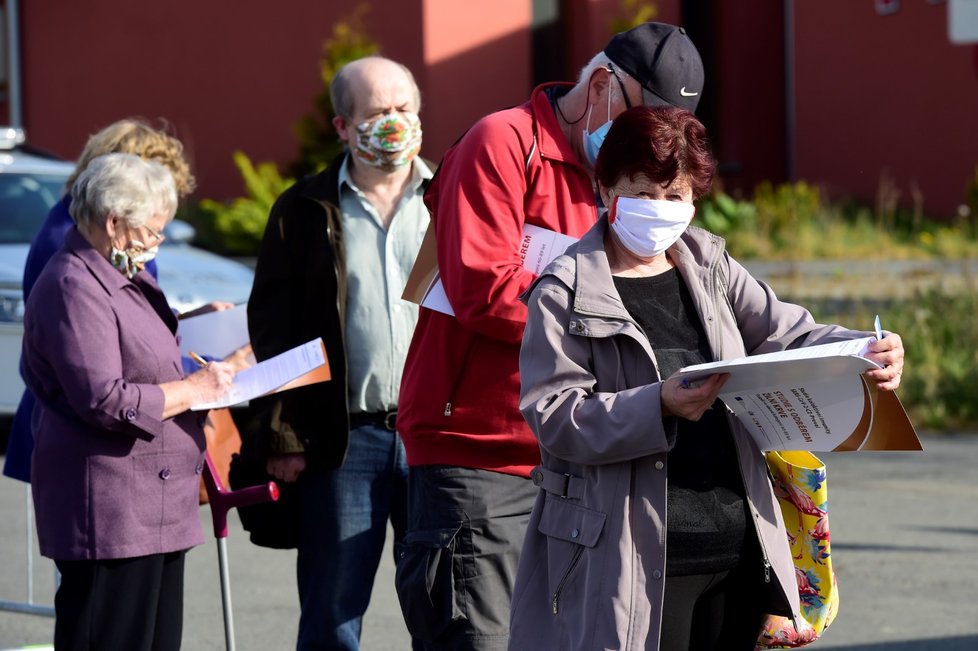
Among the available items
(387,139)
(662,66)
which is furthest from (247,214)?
(662,66)

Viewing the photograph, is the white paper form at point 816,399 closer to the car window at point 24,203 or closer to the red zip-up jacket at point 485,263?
the red zip-up jacket at point 485,263

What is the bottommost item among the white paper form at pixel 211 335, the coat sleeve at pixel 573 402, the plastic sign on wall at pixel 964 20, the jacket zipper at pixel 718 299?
the white paper form at pixel 211 335

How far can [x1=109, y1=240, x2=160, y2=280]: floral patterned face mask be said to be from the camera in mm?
3857

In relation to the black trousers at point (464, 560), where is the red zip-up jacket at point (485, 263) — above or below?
above

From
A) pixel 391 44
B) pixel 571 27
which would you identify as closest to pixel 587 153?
pixel 391 44

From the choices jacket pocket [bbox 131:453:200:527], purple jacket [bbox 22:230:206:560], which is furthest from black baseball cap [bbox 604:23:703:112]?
jacket pocket [bbox 131:453:200:527]

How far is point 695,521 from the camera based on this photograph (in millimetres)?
2959

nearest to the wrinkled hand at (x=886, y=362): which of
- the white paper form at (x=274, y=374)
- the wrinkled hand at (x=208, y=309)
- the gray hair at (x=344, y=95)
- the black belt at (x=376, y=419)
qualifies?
the white paper form at (x=274, y=374)

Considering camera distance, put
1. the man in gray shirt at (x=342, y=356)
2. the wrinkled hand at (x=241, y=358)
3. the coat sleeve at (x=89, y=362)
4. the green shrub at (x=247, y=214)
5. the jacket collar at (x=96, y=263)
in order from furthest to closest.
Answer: the green shrub at (x=247, y=214), the wrinkled hand at (x=241, y=358), the man in gray shirt at (x=342, y=356), the jacket collar at (x=96, y=263), the coat sleeve at (x=89, y=362)

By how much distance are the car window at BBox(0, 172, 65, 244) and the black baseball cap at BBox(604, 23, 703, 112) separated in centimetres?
726

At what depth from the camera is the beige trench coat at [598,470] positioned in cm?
286

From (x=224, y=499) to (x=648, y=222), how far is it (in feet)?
5.58

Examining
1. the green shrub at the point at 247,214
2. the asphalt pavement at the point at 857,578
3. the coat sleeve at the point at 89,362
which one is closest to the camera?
the coat sleeve at the point at 89,362

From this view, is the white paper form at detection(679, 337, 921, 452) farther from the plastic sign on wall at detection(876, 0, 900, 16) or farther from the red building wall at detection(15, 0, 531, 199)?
the plastic sign on wall at detection(876, 0, 900, 16)
